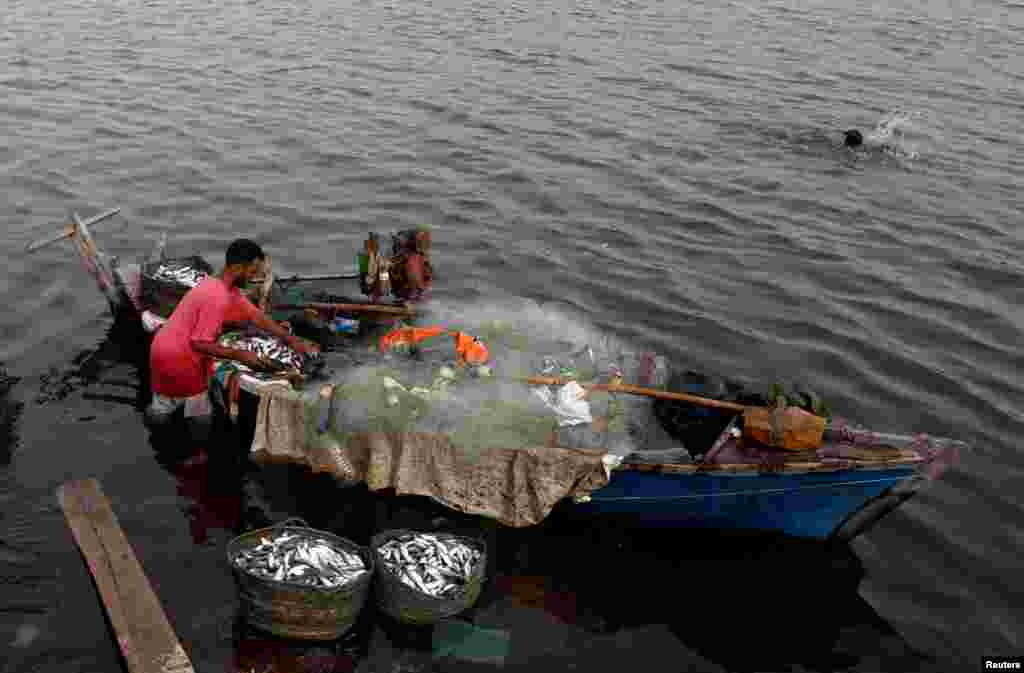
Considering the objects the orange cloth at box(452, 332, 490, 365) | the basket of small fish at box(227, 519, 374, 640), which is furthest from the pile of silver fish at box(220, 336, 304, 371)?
the basket of small fish at box(227, 519, 374, 640)

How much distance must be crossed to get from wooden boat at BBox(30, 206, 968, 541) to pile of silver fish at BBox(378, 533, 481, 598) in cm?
137

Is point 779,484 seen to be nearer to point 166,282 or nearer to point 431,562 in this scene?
point 431,562

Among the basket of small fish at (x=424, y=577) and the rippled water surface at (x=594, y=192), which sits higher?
the rippled water surface at (x=594, y=192)

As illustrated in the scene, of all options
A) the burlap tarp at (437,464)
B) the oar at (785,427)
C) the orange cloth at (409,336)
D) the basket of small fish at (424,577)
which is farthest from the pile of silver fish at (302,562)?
the oar at (785,427)

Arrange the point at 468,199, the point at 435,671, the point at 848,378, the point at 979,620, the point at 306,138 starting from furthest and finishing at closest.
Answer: the point at 306,138
the point at 468,199
the point at 848,378
the point at 979,620
the point at 435,671

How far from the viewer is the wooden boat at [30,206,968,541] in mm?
7562

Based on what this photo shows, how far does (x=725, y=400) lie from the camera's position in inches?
330

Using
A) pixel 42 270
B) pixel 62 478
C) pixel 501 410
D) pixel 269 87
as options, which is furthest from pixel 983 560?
pixel 269 87

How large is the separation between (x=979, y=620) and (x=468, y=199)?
11.2 m

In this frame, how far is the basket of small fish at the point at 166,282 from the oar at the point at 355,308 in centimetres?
115

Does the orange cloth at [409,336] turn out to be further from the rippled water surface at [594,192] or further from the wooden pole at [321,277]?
the rippled water surface at [594,192]

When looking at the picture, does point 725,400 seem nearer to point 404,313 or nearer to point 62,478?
point 404,313

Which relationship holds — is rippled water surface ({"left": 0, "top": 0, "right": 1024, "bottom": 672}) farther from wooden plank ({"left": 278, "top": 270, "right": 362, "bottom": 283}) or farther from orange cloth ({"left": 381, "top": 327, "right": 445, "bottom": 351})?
orange cloth ({"left": 381, "top": 327, "right": 445, "bottom": 351})

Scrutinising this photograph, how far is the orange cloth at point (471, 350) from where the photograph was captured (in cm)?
872
